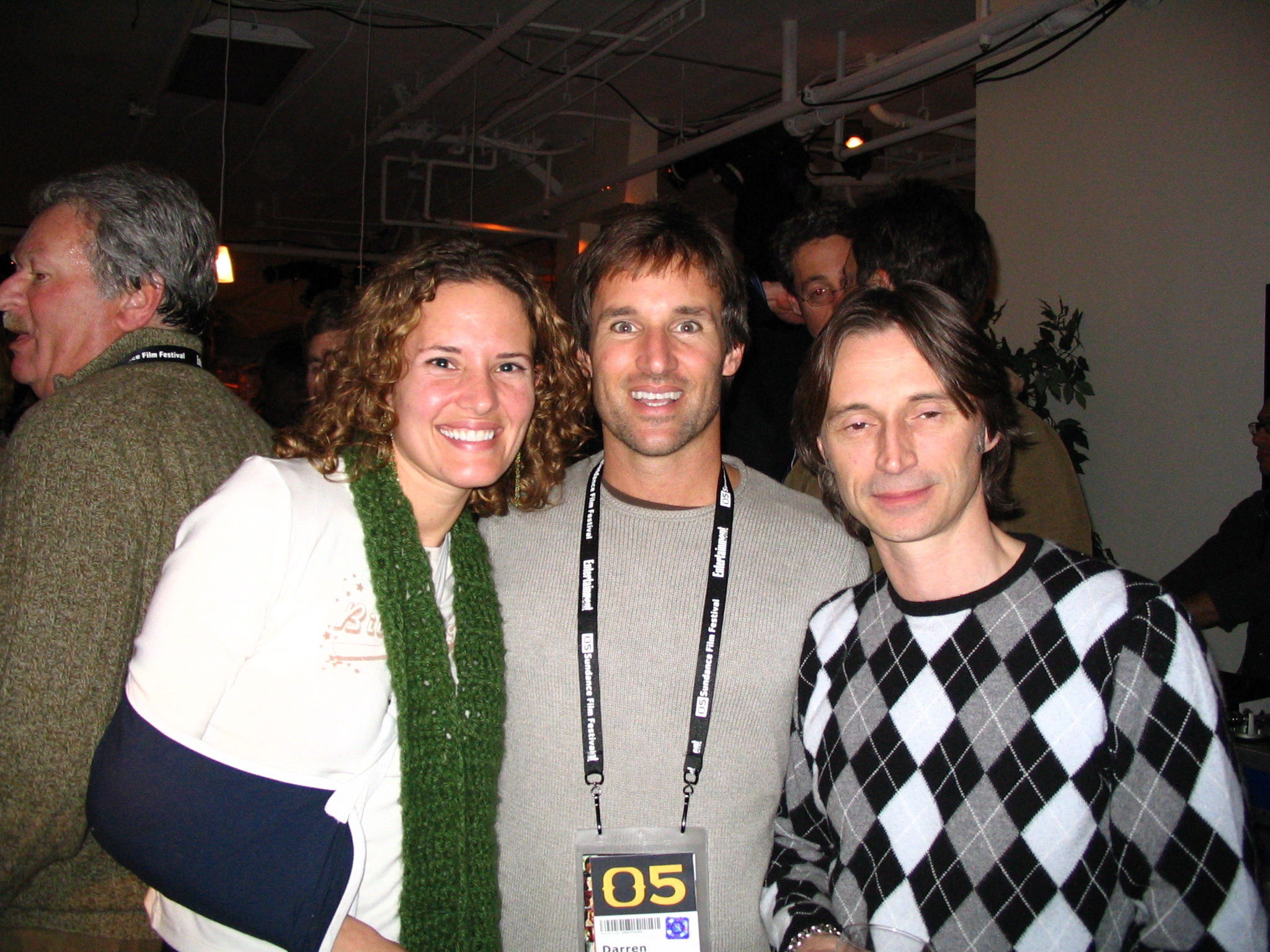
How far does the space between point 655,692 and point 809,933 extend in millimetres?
483

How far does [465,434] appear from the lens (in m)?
1.56

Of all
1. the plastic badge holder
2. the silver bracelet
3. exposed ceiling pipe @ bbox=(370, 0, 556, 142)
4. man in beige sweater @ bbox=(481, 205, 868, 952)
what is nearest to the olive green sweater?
man in beige sweater @ bbox=(481, 205, 868, 952)

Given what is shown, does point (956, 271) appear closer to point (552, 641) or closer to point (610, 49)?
point (552, 641)

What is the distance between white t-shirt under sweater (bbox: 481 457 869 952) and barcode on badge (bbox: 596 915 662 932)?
11cm

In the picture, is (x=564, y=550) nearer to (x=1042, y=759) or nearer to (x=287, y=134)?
(x=1042, y=759)

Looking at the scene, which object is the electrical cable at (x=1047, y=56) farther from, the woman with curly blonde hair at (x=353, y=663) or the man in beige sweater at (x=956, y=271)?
the woman with curly blonde hair at (x=353, y=663)

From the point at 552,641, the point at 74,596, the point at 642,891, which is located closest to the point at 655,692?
the point at 552,641

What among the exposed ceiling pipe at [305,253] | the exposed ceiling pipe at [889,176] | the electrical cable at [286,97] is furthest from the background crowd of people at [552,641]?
the exposed ceiling pipe at [305,253]

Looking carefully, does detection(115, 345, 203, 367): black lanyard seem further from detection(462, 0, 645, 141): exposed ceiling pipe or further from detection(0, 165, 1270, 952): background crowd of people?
detection(462, 0, 645, 141): exposed ceiling pipe

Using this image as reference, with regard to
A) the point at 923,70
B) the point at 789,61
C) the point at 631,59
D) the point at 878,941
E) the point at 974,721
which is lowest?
the point at 878,941

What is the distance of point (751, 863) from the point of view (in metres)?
1.62

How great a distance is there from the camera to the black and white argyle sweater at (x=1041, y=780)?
121 centimetres

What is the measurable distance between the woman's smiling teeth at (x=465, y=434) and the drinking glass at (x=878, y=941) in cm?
96

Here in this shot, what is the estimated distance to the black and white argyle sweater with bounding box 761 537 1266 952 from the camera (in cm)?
121
